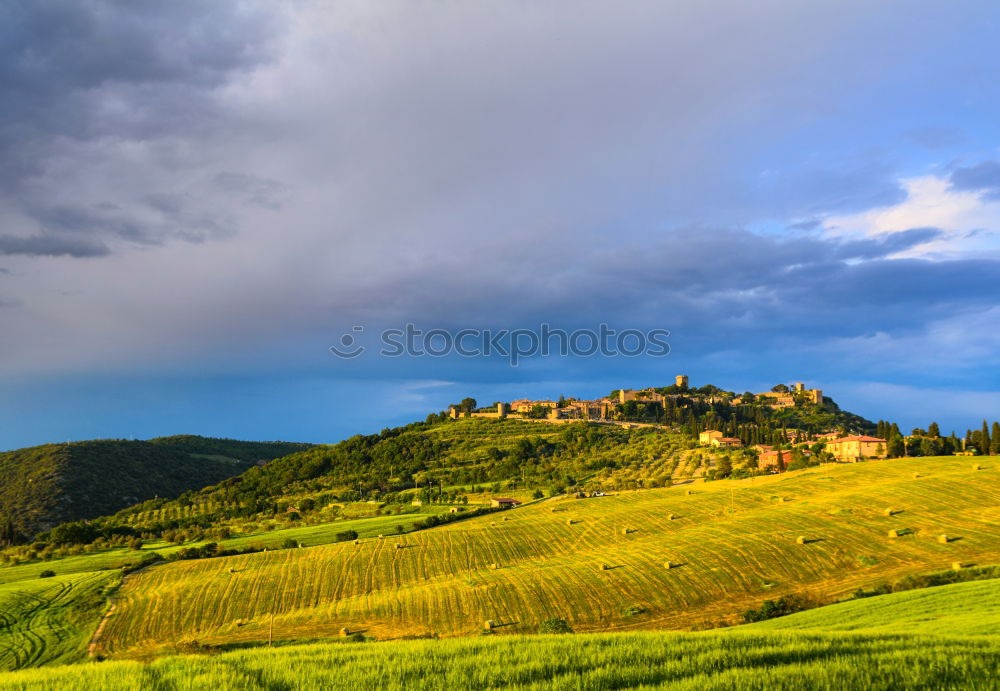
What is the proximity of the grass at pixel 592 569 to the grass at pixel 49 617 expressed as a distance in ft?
11.2

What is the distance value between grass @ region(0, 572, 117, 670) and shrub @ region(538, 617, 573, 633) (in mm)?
41249

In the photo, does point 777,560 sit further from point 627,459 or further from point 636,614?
point 627,459

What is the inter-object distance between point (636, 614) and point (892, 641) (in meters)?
37.4

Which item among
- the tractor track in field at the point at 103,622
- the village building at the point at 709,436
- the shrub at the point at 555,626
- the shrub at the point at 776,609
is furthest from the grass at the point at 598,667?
the village building at the point at 709,436

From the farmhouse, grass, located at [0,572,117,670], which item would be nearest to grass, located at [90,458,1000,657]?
grass, located at [0,572,117,670]

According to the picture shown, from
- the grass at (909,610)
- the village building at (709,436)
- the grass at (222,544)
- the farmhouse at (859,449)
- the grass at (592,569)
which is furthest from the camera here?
the village building at (709,436)

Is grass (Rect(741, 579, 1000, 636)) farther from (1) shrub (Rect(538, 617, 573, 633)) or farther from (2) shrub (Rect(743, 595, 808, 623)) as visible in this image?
(1) shrub (Rect(538, 617, 573, 633))

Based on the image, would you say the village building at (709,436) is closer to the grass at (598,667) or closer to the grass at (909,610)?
the grass at (909,610)

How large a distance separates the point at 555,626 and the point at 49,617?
57.5m

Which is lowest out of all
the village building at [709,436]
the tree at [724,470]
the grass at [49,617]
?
the grass at [49,617]

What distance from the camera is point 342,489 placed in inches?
7200

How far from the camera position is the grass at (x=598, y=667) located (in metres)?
9.59

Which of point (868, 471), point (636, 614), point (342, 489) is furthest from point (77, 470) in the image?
point (868, 471)

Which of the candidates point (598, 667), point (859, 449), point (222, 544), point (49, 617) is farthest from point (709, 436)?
point (598, 667)
